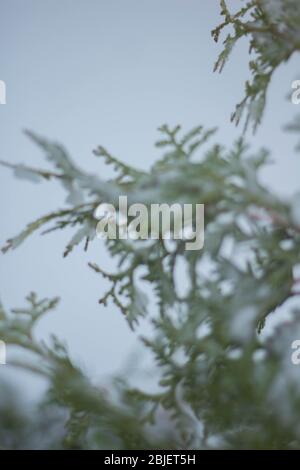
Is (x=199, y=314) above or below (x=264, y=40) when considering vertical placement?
below

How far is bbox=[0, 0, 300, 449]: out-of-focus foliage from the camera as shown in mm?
1847

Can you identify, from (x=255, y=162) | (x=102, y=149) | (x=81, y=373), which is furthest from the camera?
(x=102, y=149)

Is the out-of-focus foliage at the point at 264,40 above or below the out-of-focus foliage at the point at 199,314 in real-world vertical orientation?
above

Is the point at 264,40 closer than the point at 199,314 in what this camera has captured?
No

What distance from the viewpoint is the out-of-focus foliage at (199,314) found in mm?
1847

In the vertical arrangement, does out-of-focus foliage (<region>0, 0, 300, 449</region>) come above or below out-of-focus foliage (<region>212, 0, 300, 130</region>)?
below

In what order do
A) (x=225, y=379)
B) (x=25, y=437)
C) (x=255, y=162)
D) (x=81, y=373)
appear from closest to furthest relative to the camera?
(x=225, y=379) < (x=255, y=162) < (x=81, y=373) < (x=25, y=437)

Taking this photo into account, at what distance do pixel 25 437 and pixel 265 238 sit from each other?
10.9 feet

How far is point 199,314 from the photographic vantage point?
6.58 ft

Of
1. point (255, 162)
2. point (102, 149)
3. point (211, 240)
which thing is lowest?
point (211, 240)

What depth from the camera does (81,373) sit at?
2.35 metres
